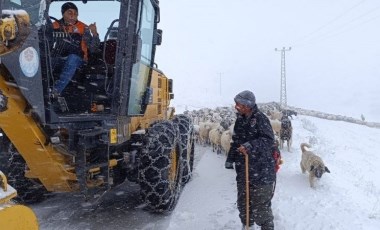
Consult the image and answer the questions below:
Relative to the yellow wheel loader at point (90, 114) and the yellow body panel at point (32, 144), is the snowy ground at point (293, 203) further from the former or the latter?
the yellow body panel at point (32, 144)

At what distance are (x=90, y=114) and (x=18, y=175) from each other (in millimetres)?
1502

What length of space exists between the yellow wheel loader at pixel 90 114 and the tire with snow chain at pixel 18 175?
1 centimetres

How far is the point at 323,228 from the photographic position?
5.22 meters

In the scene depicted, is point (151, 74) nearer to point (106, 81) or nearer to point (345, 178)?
point (106, 81)

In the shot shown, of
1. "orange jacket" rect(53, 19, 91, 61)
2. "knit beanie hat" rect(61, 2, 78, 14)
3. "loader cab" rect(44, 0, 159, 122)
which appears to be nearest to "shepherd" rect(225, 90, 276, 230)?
"loader cab" rect(44, 0, 159, 122)

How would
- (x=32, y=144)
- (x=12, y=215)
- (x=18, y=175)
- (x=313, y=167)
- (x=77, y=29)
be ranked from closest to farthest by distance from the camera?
(x=12, y=215) < (x=32, y=144) < (x=77, y=29) < (x=18, y=175) < (x=313, y=167)

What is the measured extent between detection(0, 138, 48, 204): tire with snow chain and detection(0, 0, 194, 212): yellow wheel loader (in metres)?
0.01

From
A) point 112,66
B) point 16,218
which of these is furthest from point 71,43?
point 16,218

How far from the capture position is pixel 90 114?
5.36m

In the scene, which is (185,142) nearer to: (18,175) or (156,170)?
(156,170)

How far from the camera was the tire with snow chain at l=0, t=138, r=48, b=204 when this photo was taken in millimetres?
5702

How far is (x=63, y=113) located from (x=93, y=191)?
1.06 meters

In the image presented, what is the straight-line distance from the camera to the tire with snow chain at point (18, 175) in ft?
18.7

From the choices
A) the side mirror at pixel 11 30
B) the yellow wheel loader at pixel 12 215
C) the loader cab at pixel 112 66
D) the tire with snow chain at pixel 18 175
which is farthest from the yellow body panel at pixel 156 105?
the yellow wheel loader at pixel 12 215
